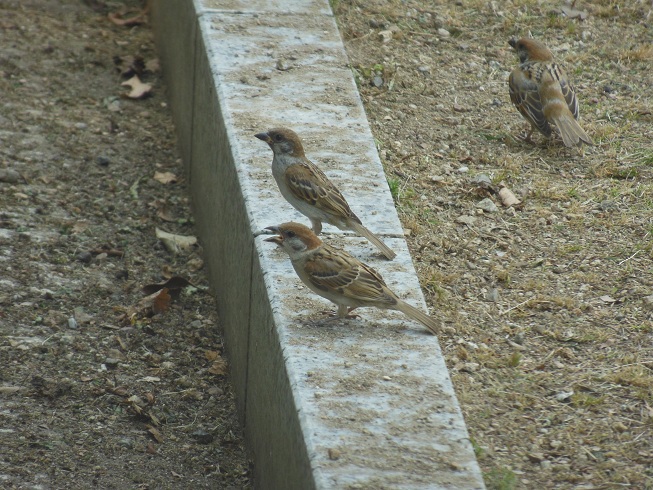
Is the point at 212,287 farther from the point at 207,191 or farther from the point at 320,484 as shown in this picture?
the point at 320,484

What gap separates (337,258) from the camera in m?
4.64

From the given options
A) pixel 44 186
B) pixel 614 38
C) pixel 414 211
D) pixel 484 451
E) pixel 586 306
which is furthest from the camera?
pixel 614 38

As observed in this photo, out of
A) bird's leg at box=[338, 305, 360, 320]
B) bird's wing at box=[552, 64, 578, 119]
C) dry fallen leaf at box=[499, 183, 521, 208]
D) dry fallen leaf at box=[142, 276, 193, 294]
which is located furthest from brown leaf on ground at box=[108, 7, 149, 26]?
bird's leg at box=[338, 305, 360, 320]

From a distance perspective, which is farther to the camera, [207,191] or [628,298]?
[207,191]

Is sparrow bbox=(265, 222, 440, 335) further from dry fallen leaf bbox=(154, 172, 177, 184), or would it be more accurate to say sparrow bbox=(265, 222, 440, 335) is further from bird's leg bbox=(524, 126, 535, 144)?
dry fallen leaf bbox=(154, 172, 177, 184)

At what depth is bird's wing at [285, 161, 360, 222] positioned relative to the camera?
201 inches

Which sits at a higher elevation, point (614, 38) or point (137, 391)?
point (614, 38)

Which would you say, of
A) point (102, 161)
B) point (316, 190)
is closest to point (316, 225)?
point (316, 190)

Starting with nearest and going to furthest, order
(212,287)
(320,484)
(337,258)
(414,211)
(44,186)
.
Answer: (320,484) → (337,258) → (414,211) → (212,287) → (44,186)

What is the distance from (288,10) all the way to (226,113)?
1486mm

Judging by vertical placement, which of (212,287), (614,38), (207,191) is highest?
(614,38)

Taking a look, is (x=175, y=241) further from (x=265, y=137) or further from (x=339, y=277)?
(x=339, y=277)

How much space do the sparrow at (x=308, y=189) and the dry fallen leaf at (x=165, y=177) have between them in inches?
86.9

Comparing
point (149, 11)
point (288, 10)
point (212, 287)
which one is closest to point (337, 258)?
point (212, 287)
